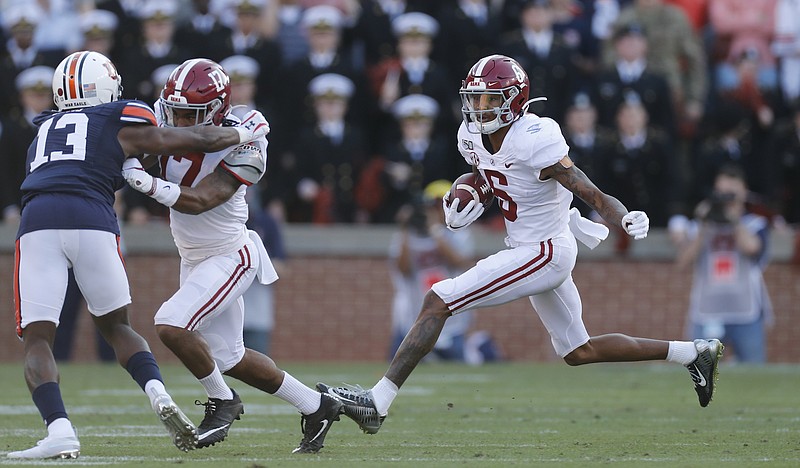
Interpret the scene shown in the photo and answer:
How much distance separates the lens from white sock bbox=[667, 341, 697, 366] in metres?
7.00

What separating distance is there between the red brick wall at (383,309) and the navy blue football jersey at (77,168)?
7.46 meters

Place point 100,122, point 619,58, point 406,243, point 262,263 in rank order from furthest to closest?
point 619,58 → point 406,243 → point 262,263 → point 100,122

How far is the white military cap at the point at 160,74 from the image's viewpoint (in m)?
12.2

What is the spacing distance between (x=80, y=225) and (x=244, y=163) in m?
0.81

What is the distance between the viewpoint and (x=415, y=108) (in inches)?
495

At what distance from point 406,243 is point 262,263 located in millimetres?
5800

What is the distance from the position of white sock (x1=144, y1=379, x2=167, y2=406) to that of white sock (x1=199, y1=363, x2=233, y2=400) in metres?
0.42

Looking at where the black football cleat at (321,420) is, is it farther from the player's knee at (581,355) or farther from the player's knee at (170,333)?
the player's knee at (581,355)

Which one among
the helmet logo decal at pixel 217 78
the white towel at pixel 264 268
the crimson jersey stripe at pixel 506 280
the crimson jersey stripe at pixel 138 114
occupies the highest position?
the helmet logo decal at pixel 217 78

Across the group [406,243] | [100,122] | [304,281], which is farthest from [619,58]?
[100,122]

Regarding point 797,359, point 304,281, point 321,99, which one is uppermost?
point 321,99

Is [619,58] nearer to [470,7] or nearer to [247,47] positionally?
[470,7]

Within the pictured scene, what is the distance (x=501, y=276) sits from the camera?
6609mm

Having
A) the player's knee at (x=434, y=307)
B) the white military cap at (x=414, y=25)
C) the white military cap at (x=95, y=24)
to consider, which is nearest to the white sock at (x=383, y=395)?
the player's knee at (x=434, y=307)
